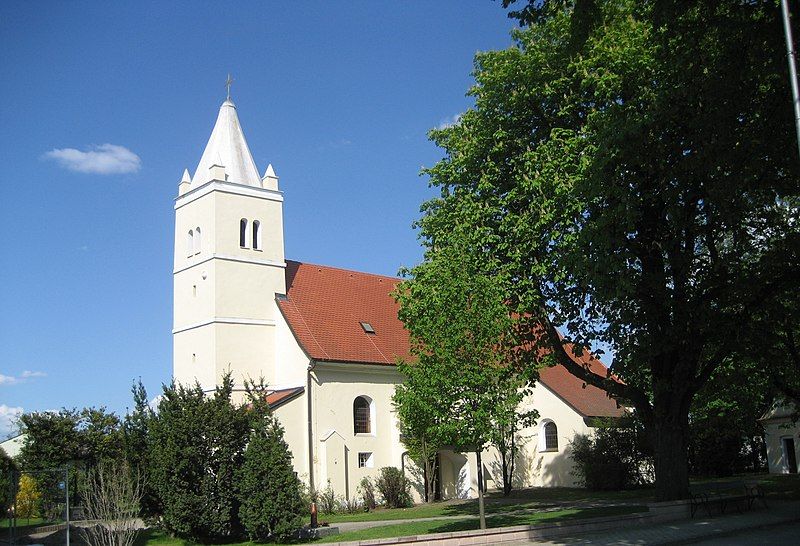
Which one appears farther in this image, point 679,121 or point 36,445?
point 36,445

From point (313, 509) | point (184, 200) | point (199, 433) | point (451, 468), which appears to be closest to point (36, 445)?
point (199, 433)

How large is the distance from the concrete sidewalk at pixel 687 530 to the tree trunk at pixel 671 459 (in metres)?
1.04

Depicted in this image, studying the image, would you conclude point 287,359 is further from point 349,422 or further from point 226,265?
point 226,265

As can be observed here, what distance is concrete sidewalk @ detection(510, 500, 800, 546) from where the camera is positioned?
16172 millimetres

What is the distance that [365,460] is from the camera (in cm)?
3438

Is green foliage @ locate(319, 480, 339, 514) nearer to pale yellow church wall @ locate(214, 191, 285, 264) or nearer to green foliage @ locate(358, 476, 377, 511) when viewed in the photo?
green foliage @ locate(358, 476, 377, 511)

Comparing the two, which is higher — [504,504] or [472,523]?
[472,523]

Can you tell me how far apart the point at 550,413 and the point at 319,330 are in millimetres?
13538

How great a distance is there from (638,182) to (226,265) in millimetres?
21096

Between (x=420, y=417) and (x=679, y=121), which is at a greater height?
(x=679, y=121)

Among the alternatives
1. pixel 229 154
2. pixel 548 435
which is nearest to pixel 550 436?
pixel 548 435

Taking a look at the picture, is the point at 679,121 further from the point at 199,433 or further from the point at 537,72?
the point at 199,433

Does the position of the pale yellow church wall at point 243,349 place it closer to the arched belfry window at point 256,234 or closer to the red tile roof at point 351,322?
the red tile roof at point 351,322

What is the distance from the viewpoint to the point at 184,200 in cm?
3672
